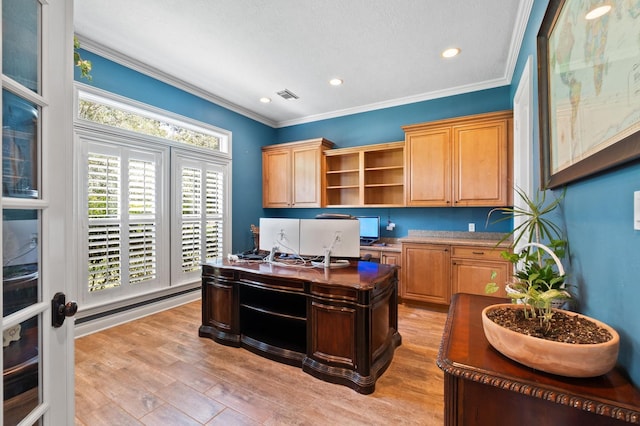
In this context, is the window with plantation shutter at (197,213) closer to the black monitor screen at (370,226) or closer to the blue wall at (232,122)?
the blue wall at (232,122)

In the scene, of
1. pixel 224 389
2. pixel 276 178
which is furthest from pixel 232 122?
pixel 224 389

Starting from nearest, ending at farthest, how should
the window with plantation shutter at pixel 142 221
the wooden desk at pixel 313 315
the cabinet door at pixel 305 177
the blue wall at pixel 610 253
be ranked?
the blue wall at pixel 610 253, the wooden desk at pixel 313 315, the window with plantation shutter at pixel 142 221, the cabinet door at pixel 305 177

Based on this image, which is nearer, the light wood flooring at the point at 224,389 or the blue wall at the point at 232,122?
the light wood flooring at the point at 224,389

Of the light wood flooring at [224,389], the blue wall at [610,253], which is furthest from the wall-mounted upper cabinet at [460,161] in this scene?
the blue wall at [610,253]

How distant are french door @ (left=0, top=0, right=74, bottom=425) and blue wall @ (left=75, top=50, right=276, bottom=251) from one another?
2761 mm

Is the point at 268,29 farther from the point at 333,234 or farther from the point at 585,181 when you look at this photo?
the point at 585,181

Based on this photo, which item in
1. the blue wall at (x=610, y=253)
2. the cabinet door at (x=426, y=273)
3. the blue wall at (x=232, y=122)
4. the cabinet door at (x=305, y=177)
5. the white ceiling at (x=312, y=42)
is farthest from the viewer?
the cabinet door at (x=305, y=177)

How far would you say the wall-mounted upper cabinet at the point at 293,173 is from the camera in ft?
16.2

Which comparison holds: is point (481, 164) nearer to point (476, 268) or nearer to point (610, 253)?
point (476, 268)

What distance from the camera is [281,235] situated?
2.95m

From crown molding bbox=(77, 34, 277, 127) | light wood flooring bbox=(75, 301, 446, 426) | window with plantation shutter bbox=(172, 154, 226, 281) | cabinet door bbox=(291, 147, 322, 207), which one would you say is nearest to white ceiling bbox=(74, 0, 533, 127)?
crown molding bbox=(77, 34, 277, 127)

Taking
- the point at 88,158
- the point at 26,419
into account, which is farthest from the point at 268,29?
the point at 26,419

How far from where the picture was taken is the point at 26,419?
32.1 inches

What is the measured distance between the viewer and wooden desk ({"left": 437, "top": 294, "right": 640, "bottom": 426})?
722 mm
